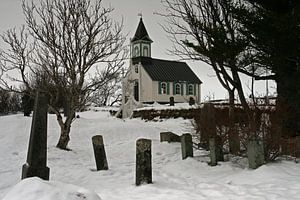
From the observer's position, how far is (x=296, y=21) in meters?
10.9

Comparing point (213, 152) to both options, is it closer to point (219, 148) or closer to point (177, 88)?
point (219, 148)

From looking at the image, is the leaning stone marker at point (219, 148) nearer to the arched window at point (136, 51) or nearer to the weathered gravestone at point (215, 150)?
the weathered gravestone at point (215, 150)

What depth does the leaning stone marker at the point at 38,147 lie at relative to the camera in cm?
780

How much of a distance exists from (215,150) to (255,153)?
174cm

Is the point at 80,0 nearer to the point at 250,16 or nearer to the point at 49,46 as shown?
the point at 49,46

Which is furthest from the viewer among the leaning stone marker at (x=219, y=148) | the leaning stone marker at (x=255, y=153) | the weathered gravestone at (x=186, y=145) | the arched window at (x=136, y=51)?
the arched window at (x=136, y=51)

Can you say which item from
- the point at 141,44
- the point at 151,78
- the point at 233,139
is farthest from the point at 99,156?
the point at 141,44

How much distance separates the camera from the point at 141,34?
169 ft

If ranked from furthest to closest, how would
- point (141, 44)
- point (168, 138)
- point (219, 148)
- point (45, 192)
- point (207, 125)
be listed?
point (141, 44) → point (168, 138) → point (207, 125) → point (219, 148) → point (45, 192)

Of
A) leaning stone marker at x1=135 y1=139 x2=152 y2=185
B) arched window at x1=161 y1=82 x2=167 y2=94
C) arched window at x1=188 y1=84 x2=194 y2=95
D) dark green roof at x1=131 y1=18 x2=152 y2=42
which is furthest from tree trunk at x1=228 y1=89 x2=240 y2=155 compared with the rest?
arched window at x1=188 y1=84 x2=194 y2=95

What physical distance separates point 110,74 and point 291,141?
8.64m

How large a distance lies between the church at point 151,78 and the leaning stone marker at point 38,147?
1511 inches

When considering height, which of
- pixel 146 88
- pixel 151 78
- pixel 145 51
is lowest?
pixel 146 88

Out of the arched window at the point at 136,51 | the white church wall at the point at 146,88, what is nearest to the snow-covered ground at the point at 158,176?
the white church wall at the point at 146,88
